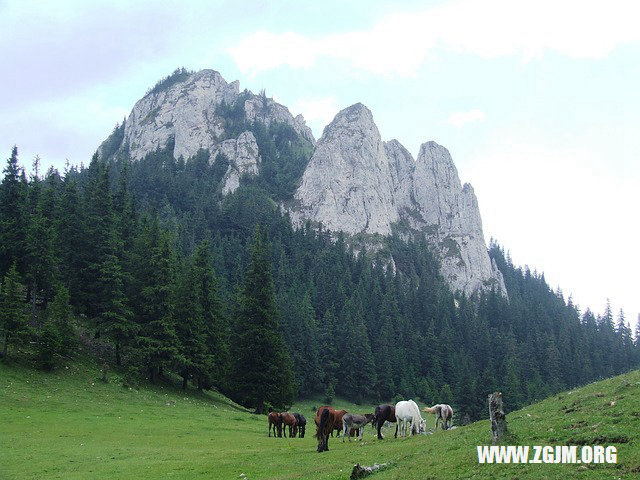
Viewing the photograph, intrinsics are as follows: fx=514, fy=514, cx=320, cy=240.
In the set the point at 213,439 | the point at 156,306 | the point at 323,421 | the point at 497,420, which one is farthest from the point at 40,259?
the point at 497,420

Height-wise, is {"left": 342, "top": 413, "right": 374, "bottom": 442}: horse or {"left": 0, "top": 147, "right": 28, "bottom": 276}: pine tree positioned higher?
{"left": 0, "top": 147, "right": 28, "bottom": 276}: pine tree

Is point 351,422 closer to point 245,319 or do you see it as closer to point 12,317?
point 245,319

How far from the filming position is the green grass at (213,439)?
16.3 metres

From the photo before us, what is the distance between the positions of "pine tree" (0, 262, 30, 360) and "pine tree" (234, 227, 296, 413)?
23126 mm

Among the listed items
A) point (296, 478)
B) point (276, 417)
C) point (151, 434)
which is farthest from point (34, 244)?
point (296, 478)

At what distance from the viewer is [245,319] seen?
6297cm

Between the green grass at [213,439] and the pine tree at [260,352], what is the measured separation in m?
8.45

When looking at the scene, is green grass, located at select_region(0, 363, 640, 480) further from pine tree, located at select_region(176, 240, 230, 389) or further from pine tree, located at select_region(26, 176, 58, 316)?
pine tree, located at select_region(26, 176, 58, 316)

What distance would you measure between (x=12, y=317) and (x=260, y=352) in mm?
26352

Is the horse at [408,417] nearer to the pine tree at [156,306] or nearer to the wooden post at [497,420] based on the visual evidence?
the wooden post at [497,420]

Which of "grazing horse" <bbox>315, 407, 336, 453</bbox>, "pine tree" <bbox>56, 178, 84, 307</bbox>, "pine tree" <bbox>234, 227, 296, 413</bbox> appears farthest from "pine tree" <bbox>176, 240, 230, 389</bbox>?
"grazing horse" <bbox>315, 407, 336, 453</bbox>

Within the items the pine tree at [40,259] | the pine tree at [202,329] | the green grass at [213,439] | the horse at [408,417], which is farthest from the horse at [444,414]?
the pine tree at [40,259]

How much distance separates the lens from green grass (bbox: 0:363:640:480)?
53.6 feet

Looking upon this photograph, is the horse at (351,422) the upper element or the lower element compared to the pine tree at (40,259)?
lower
